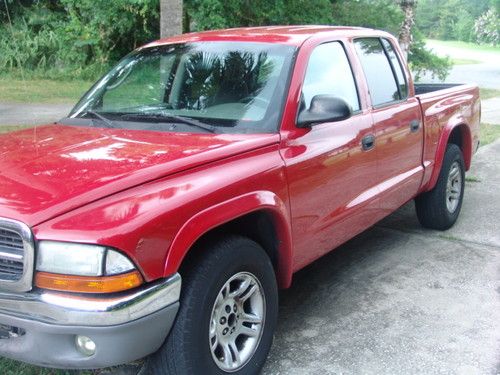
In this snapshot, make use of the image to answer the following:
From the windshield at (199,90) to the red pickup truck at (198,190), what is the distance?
1 centimetres

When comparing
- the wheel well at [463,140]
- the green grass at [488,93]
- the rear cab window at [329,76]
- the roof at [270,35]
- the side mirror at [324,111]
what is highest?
the roof at [270,35]

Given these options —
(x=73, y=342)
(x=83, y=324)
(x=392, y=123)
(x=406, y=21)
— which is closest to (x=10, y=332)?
(x=73, y=342)

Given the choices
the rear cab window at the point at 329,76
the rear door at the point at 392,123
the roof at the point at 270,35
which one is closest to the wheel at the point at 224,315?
the rear cab window at the point at 329,76

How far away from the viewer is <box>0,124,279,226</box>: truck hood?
260cm

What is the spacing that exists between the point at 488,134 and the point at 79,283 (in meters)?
9.88

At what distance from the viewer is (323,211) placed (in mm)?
3812

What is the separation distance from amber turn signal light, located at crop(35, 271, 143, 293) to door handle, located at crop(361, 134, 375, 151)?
2.22m

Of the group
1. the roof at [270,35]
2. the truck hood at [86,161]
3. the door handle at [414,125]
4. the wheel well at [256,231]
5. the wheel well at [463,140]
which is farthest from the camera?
the wheel well at [463,140]

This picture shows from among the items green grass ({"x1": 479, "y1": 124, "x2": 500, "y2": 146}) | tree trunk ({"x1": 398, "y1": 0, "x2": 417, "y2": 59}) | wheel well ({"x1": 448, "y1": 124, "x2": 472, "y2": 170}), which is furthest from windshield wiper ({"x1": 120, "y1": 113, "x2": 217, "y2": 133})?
tree trunk ({"x1": 398, "y1": 0, "x2": 417, "y2": 59})

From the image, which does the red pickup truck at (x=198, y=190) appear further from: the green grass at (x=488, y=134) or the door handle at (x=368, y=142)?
the green grass at (x=488, y=134)

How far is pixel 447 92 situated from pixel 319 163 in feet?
8.70

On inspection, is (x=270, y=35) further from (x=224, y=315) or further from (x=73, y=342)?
(x=73, y=342)

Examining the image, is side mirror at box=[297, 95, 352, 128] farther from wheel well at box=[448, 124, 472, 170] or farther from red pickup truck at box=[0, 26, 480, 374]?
wheel well at box=[448, 124, 472, 170]

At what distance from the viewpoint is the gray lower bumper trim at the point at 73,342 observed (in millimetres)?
2494
